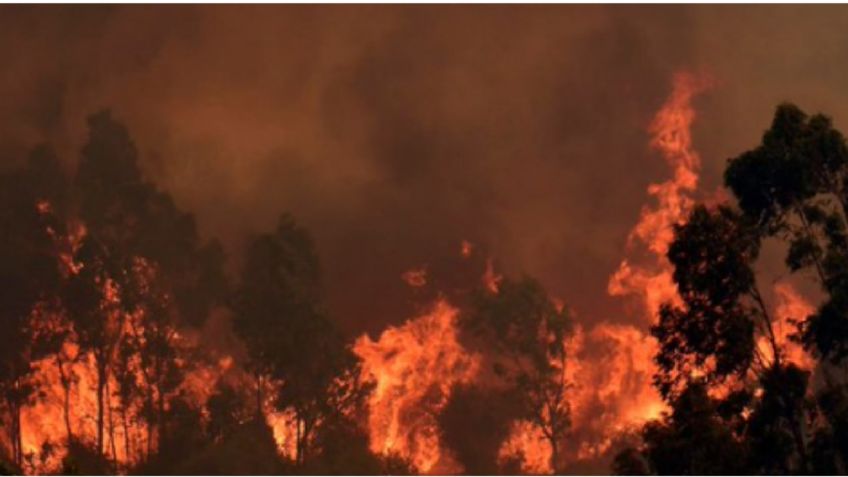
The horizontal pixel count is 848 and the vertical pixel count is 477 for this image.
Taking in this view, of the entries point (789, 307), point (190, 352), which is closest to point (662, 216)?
point (789, 307)

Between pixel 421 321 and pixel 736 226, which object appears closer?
pixel 736 226

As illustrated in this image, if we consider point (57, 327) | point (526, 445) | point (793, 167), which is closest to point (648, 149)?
point (526, 445)

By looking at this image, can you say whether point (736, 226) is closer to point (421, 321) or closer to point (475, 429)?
point (475, 429)

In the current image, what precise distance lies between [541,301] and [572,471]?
47.8 ft

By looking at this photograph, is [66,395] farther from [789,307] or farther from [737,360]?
[789,307]

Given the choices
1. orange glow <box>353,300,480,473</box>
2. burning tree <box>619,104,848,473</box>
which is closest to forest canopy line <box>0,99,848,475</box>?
orange glow <box>353,300,480,473</box>

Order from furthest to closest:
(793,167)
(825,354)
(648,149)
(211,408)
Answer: (648,149), (211,408), (793,167), (825,354)

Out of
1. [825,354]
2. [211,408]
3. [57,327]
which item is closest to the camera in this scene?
[825,354]

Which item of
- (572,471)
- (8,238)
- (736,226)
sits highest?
(8,238)

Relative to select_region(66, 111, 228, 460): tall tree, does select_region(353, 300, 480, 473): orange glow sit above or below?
below

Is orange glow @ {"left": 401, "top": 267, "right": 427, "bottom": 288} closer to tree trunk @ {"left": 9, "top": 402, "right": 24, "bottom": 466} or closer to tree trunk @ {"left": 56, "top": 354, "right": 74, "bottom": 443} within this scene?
tree trunk @ {"left": 56, "top": 354, "right": 74, "bottom": 443}

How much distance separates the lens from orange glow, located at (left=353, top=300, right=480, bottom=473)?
272ft

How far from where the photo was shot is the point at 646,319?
95812 millimetres

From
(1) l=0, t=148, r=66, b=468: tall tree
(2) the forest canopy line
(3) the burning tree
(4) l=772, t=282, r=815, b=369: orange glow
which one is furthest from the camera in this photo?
(4) l=772, t=282, r=815, b=369: orange glow
